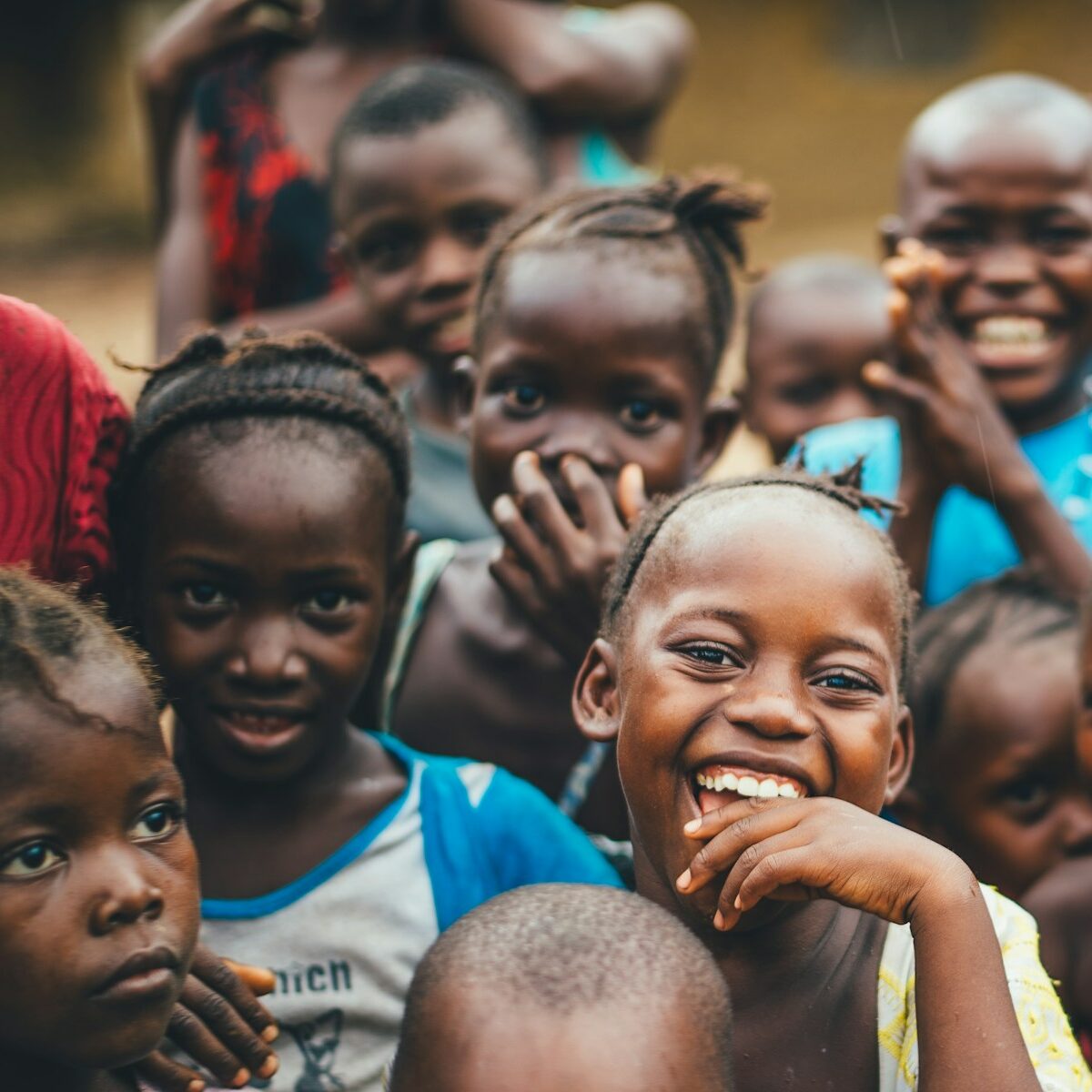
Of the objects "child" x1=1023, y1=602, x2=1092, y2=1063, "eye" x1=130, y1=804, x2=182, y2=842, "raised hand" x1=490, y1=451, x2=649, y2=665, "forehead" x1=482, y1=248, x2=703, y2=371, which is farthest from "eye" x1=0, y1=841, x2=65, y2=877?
"child" x1=1023, y1=602, x2=1092, y2=1063

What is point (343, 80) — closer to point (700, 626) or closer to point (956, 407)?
point (956, 407)

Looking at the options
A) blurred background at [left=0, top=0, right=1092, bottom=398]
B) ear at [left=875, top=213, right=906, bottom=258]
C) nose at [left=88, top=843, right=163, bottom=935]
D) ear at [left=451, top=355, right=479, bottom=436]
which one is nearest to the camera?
nose at [left=88, top=843, right=163, bottom=935]

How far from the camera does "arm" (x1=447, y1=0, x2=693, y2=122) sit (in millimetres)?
4180

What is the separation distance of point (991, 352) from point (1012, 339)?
6cm

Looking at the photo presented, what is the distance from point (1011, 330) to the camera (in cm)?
352

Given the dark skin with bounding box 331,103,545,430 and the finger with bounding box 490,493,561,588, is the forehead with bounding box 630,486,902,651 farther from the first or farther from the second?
the dark skin with bounding box 331,103,545,430

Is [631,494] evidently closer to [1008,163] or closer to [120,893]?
[120,893]

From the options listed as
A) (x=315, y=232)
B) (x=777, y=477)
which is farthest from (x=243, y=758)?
(x=315, y=232)

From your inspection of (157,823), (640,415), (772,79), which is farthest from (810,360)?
(772,79)

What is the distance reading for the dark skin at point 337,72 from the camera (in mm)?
4168

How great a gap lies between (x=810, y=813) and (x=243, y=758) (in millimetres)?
889

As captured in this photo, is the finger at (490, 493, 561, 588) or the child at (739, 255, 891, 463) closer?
the finger at (490, 493, 561, 588)

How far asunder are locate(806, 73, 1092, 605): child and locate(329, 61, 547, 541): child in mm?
821

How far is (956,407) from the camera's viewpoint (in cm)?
325
